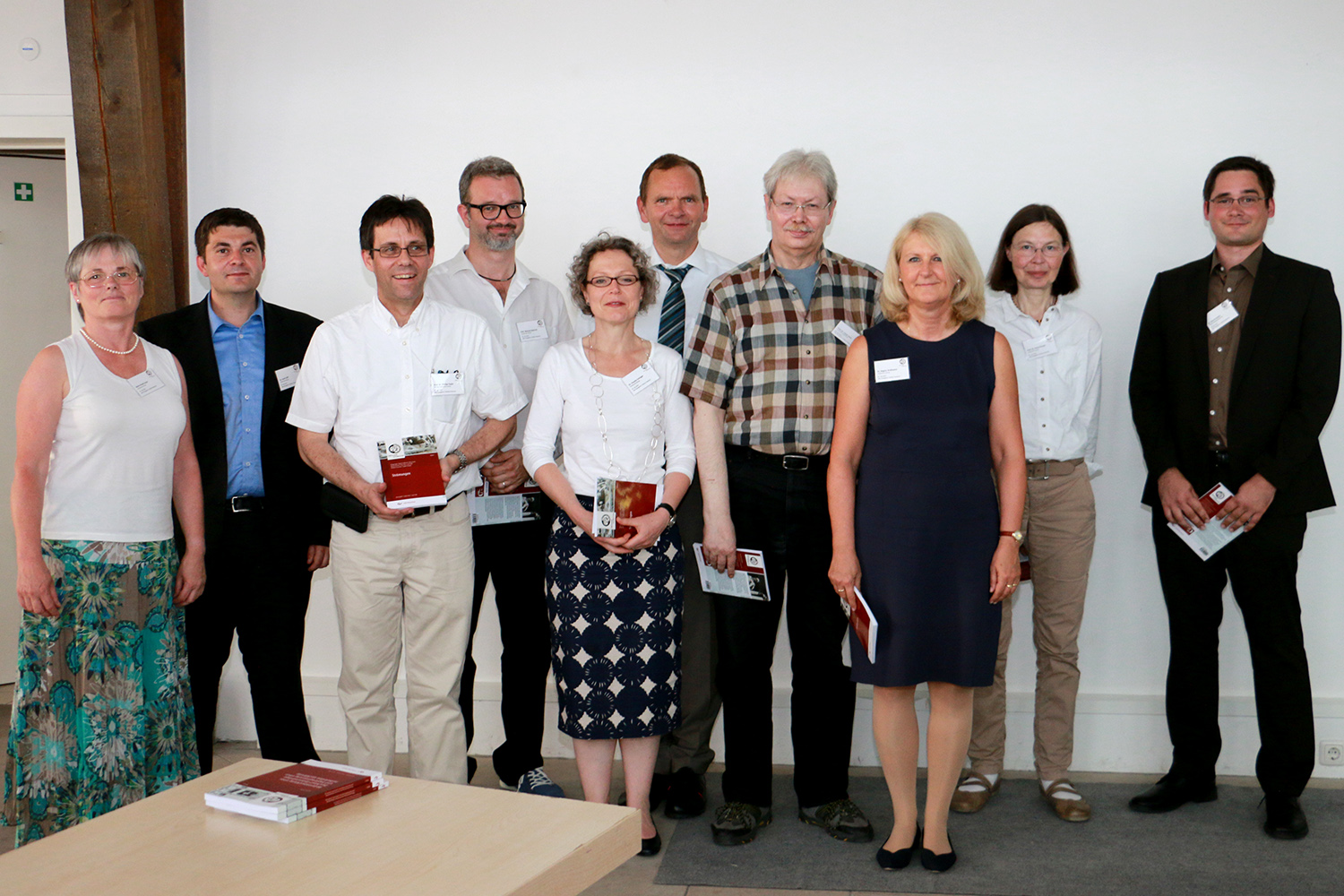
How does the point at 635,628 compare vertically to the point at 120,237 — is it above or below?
below

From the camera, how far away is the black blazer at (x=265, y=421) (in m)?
3.11

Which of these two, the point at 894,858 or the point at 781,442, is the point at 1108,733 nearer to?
the point at 894,858

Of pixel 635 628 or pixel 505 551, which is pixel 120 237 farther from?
pixel 635 628

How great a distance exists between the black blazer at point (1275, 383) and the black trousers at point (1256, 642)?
0.50ft

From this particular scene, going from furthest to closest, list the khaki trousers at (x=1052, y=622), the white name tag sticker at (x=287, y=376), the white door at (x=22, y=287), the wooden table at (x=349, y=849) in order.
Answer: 1. the white door at (x=22, y=287)
2. the khaki trousers at (x=1052, y=622)
3. the white name tag sticker at (x=287, y=376)
4. the wooden table at (x=349, y=849)

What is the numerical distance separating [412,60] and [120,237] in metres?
1.67

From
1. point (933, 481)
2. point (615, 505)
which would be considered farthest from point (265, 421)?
point (933, 481)

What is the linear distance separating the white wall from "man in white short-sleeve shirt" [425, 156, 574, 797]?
71 cm

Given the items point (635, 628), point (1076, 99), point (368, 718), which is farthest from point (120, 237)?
point (1076, 99)

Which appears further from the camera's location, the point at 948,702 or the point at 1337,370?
the point at 1337,370

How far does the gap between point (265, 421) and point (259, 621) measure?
23.4 inches

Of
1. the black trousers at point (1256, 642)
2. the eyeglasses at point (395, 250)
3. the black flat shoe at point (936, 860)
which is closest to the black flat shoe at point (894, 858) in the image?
the black flat shoe at point (936, 860)

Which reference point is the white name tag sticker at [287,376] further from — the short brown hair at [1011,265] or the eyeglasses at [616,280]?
the short brown hair at [1011,265]

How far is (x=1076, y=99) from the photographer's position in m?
3.83
